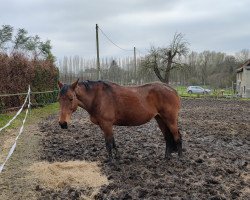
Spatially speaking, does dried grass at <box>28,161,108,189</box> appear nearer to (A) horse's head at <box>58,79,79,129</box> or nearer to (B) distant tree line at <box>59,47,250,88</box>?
(A) horse's head at <box>58,79,79,129</box>

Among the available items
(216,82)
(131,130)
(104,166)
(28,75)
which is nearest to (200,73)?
(216,82)

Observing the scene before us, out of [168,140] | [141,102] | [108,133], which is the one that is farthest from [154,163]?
[141,102]

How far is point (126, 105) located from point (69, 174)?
1786 mm

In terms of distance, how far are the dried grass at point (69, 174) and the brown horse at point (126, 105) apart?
2.18ft

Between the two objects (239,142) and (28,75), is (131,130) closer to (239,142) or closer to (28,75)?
(239,142)

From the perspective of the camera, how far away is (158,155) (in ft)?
25.9

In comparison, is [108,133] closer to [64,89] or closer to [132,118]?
[132,118]

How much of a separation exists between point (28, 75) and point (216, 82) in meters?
54.1

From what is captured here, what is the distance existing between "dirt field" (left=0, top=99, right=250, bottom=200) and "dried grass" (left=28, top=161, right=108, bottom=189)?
0.12 m

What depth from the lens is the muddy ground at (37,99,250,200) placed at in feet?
17.6

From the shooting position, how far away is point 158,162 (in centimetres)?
723

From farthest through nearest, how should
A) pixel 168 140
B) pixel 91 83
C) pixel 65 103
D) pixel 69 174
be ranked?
pixel 168 140 → pixel 91 83 → pixel 65 103 → pixel 69 174

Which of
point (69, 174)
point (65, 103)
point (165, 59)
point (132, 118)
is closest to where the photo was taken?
point (69, 174)

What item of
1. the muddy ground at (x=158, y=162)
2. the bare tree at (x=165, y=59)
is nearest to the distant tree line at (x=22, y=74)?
the muddy ground at (x=158, y=162)
